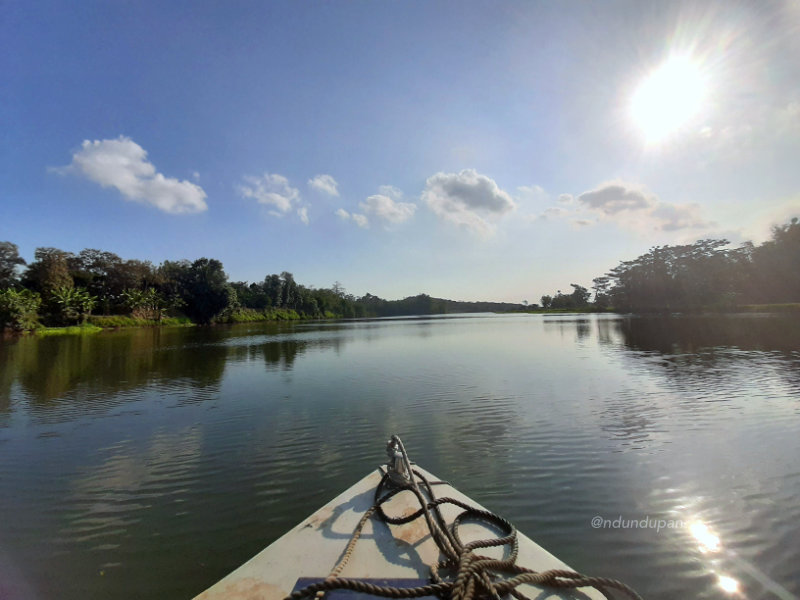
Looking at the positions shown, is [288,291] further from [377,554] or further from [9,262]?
[377,554]

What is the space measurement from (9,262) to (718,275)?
112259 mm

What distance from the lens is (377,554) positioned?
237 cm

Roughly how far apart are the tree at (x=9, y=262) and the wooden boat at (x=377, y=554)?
66231mm

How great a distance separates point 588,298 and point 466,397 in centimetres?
12269

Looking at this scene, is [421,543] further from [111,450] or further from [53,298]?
[53,298]

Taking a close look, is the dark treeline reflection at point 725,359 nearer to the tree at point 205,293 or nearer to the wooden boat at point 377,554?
the wooden boat at point 377,554

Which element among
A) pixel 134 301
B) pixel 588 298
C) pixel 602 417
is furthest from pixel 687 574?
pixel 588 298

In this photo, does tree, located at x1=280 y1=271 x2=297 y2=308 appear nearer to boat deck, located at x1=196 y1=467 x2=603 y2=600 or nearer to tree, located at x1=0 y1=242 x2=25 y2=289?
tree, located at x1=0 y1=242 x2=25 y2=289

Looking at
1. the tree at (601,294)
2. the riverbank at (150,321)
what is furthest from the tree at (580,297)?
the riverbank at (150,321)

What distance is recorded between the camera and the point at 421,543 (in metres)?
A: 2.50

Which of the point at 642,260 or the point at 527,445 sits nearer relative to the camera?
the point at 527,445

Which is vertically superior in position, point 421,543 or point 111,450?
point 421,543

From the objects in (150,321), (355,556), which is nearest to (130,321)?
(150,321)

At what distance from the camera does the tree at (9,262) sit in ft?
152
